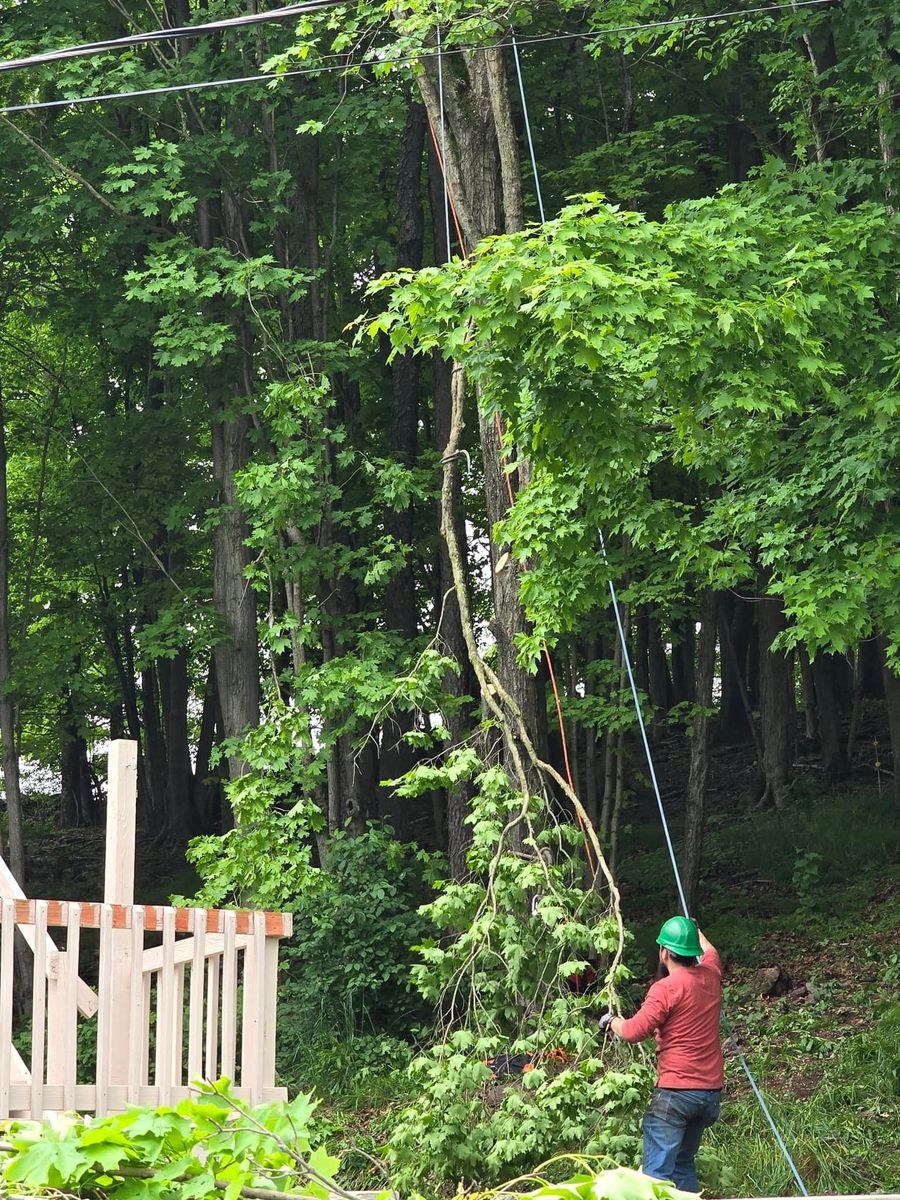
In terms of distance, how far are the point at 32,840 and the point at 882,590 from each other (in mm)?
18645

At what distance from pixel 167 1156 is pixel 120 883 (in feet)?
11.7

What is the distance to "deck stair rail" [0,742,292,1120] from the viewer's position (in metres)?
5.56

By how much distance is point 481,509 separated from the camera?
65.9 feet

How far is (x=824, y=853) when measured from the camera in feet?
50.2

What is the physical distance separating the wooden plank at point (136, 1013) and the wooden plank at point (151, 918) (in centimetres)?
3

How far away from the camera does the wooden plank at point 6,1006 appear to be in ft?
17.7

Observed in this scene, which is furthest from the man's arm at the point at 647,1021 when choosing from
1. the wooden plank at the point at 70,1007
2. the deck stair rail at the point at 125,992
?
the wooden plank at the point at 70,1007

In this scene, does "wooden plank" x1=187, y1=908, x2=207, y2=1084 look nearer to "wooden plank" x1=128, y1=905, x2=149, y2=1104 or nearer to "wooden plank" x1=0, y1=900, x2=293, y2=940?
"wooden plank" x1=0, y1=900, x2=293, y2=940

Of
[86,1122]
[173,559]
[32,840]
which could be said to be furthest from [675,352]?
[32,840]

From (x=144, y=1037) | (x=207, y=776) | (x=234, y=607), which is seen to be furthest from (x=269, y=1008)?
(x=207, y=776)

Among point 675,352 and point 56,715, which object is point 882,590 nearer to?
point 675,352

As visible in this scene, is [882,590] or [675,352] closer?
[675,352]

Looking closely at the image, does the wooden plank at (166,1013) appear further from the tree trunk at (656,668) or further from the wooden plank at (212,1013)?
the tree trunk at (656,668)

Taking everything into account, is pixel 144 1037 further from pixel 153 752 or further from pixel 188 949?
pixel 153 752
